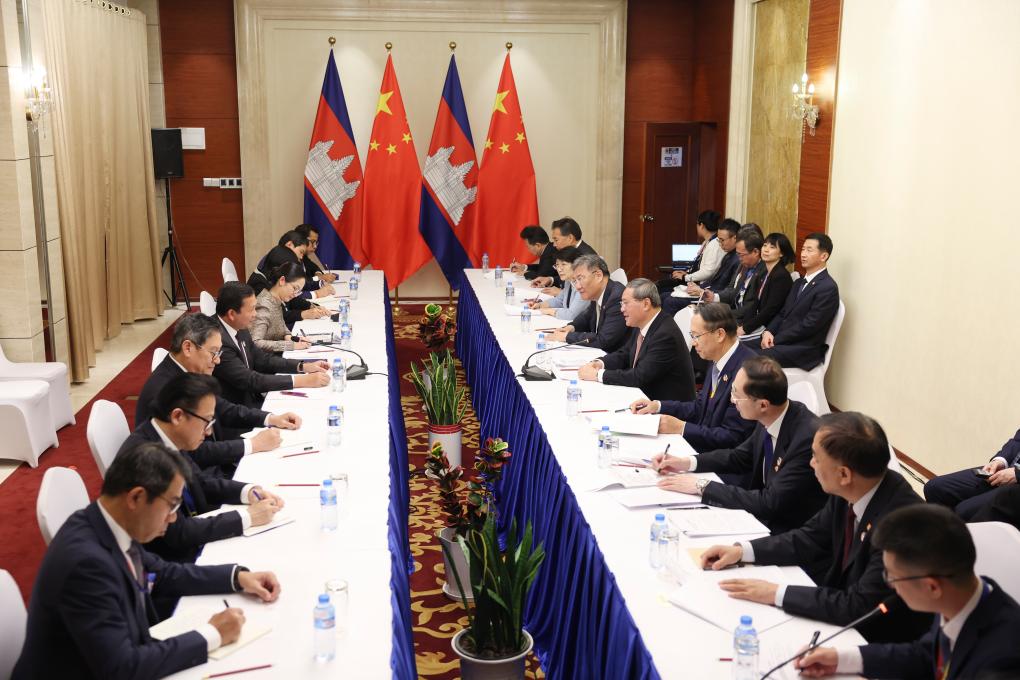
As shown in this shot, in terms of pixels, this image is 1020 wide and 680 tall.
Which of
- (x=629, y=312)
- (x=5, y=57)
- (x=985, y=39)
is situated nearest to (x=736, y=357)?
(x=629, y=312)

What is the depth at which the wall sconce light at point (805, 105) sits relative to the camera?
749cm

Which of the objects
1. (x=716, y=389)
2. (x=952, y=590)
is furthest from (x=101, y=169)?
(x=952, y=590)

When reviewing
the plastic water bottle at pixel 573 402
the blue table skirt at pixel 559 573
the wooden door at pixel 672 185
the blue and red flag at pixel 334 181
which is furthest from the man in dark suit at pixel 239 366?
the wooden door at pixel 672 185

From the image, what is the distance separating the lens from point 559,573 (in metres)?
3.65

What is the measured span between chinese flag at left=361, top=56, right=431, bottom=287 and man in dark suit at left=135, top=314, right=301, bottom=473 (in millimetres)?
6533

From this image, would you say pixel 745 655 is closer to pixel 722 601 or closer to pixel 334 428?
pixel 722 601

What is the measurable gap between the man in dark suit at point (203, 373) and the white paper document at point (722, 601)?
6.21ft

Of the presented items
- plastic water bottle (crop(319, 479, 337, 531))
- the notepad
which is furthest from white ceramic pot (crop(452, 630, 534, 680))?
the notepad

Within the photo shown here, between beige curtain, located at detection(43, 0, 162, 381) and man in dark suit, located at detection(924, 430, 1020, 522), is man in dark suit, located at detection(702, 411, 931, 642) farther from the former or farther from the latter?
beige curtain, located at detection(43, 0, 162, 381)

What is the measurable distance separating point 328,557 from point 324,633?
22.5 inches

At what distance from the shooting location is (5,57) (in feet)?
21.3

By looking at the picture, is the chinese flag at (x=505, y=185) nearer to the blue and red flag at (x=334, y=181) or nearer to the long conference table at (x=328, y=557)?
the blue and red flag at (x=334, y=181)

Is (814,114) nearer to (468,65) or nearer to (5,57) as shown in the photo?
(468,65)

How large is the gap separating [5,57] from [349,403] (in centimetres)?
383
